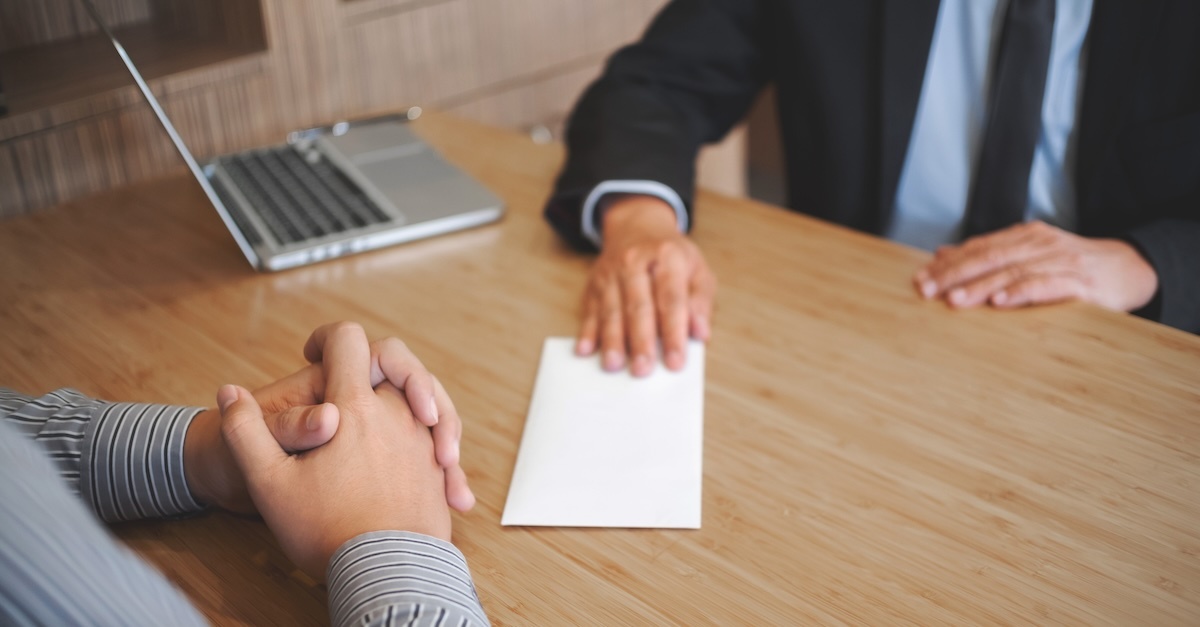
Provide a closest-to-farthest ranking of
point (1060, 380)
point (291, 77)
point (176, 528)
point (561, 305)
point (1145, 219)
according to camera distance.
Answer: point (176, 528) < point (1060, 380) < point (561, 305) < point (1145, 219) < point (291, 77)

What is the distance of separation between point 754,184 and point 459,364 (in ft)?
8.39

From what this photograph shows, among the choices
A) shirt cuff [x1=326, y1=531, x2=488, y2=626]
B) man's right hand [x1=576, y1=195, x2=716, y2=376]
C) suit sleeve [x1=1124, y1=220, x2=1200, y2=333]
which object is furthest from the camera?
suit sleeve [x1=1124, y1=220, x2=1200, y2=333]

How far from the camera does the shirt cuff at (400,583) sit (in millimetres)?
587

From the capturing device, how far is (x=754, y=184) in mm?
3344

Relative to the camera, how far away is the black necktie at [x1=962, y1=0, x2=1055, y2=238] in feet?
3.79

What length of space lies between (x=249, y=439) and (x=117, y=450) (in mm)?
141

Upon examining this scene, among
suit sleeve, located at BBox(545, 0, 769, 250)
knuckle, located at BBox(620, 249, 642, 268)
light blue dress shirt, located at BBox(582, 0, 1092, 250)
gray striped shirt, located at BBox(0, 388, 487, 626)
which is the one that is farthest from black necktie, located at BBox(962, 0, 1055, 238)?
gray striped shirt, located at BBox(0, 388, 487, 626)

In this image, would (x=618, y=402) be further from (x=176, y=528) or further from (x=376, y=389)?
(x=176, y=528)

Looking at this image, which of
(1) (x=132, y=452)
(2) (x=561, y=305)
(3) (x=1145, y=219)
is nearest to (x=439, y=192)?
(2) (x=561, y=305)

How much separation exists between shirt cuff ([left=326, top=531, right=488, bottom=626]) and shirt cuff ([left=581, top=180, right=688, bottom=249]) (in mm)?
519

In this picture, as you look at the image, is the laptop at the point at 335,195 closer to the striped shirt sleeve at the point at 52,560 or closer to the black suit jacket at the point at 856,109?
the black suit jacket at the point at 856,109

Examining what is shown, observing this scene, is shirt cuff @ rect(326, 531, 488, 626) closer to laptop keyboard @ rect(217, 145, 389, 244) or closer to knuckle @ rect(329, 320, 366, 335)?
knuckle @ rect(329, 320, 366, 335)

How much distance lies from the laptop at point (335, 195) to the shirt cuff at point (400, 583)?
0.49 m

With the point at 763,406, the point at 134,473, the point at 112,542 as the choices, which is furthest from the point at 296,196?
the point at 112,542
